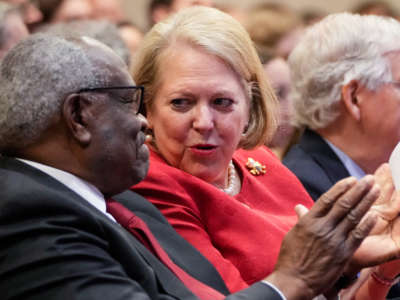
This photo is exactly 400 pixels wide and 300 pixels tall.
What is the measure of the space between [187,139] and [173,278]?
0.59 metres

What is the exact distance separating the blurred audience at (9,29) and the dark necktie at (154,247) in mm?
1832

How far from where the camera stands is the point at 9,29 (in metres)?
3.74

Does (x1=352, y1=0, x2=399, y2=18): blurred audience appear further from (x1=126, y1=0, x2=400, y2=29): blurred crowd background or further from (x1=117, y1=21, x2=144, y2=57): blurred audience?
(x1=117, y1=21, x2=144, y2=57): blurred audience

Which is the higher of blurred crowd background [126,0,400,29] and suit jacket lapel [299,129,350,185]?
suit jacket lapel [299,129,350,185]

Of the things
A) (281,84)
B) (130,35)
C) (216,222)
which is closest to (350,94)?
(216,222)

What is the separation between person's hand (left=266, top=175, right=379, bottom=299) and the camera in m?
1.90

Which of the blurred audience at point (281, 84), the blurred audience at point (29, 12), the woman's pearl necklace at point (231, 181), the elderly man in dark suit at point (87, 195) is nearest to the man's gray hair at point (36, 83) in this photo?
the elderly man in dark suit at point (87, 195)

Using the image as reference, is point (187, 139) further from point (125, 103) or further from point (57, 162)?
point (57, 162)

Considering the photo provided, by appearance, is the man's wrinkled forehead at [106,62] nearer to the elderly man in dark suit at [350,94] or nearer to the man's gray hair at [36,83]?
the man's gray hair at [36,83]

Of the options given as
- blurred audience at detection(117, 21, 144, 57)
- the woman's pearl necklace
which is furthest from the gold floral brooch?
blurred audience at detection(117, 21, 144, 57)

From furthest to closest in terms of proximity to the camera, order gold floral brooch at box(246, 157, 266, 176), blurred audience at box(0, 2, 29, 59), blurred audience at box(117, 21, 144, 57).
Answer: blurred audience at box(117, 21, 144, 57) < blurred audience at box(0, 2, 29, 59) < gold floral brooch at box(246, 157, 266, 176)

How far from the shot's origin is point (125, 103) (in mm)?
1974

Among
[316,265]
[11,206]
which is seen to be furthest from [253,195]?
[11,206]

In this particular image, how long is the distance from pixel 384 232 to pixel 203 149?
639 millimetres
